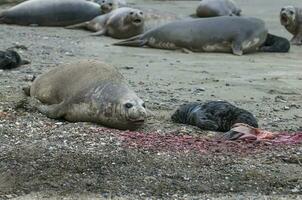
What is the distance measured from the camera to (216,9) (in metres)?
11.8

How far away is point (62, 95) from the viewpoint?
448cm

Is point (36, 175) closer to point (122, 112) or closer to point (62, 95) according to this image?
point (122, 112)

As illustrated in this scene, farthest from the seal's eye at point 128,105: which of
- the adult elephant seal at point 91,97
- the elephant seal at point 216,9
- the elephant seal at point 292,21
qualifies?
the elephant seal at point 216,9

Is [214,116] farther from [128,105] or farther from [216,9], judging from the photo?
[216,9]

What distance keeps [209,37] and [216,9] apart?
3.40 meters

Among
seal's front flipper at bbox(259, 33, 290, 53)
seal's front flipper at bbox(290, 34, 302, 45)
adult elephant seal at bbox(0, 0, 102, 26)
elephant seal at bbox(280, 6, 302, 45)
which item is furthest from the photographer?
adult elephant seal at bbox(0, 0, 102, 26)

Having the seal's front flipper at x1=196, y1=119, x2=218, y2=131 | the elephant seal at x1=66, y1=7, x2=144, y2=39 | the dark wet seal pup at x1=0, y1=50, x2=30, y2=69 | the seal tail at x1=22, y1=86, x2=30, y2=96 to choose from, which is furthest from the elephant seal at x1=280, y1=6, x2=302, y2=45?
the seal's front flipper at x1=196, y1=119, x2=218, y2=131

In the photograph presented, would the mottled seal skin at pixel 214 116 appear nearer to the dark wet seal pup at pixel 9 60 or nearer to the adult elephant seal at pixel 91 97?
the adult elephant seal at pixel 91 97

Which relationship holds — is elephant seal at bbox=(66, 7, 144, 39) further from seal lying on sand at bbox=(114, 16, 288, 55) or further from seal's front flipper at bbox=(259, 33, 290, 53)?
seal's front flipper at bbox=(259, 33, 290, 53)

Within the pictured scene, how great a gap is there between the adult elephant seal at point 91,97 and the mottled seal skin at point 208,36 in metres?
3.89

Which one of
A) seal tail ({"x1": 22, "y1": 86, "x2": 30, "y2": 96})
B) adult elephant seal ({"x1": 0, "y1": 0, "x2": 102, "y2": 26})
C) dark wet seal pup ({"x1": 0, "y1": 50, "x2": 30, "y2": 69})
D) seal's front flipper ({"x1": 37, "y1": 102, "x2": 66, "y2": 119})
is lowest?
adult elephant seal ({"x1": 0, "y1": 0, "x2": 102, "y2": 26})

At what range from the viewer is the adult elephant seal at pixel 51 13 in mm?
10516

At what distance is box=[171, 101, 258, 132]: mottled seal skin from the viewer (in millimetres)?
4102

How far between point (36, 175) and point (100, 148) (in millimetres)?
423
